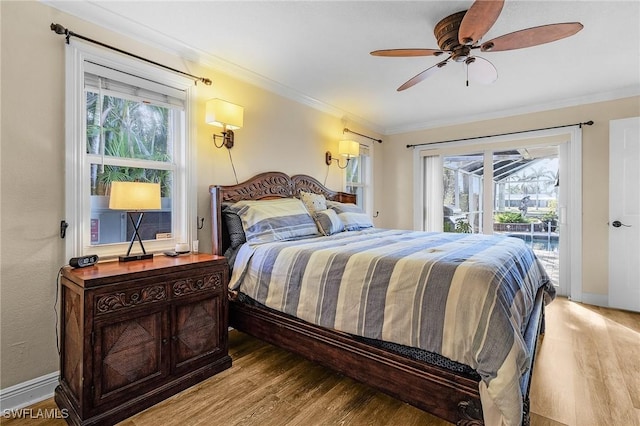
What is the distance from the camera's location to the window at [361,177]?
15.9ft

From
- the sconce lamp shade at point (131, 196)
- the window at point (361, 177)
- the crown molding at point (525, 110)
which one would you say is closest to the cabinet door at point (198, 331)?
the sconce lamp shade at point (131, 196)

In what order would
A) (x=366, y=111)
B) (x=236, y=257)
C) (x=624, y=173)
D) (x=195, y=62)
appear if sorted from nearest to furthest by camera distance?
(x=236, y=257)
(x=195, y=62)
(x=624, y=173)
(x=366, y=111)

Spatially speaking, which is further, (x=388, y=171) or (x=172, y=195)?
(x=388, y=171)

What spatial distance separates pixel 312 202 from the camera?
3.52 meters

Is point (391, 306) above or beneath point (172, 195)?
beneath

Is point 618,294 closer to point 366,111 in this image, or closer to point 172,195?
point 366,111

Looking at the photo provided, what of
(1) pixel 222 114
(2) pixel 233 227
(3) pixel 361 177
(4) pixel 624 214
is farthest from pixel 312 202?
(4) pixel 624 214

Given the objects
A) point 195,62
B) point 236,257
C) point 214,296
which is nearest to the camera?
point 214,296

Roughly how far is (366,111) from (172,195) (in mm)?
2925

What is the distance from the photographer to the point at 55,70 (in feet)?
6.48

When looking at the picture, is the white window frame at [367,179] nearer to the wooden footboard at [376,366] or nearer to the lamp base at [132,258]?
the wooden footboard at [376,366]

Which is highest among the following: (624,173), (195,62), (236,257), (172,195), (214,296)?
(195,62)

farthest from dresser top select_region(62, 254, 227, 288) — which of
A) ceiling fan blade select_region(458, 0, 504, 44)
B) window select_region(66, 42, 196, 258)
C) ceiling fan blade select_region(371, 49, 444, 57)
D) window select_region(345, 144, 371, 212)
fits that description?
window select_region(345, 144, 371, 212)

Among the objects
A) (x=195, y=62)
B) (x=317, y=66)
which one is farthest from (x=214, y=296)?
(x=317, y=66)
